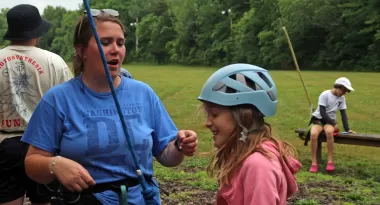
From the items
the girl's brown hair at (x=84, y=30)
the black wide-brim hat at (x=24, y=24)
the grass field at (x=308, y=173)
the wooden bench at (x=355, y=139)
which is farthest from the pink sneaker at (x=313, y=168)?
the girl's brown hair at (x=84, y=30)

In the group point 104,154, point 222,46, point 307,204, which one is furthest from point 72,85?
point 222,46

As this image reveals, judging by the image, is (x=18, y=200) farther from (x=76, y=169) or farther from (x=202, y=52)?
(x=202, y=52)

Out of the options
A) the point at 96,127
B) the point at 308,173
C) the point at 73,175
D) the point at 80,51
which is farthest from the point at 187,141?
the point at 308,173

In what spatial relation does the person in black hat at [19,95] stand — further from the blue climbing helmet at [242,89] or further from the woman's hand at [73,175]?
the blue climbing helmet at [242,89]

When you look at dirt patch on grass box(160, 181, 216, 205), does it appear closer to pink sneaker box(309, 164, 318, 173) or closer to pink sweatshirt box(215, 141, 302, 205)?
pink sneaker box(309, 164, 318, 173)

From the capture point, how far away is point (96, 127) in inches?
99.0

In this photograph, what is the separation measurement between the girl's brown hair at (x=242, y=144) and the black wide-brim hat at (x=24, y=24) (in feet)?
6.07

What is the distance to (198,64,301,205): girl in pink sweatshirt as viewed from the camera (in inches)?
92.1

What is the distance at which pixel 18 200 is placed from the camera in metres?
3.61

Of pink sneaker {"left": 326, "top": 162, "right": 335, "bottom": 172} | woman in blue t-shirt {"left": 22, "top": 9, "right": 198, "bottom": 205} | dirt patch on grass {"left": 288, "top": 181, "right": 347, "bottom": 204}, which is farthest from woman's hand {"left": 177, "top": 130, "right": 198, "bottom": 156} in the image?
pink sneaker {"left": 326, "top": 162, "right": 335, "bottom": 172}

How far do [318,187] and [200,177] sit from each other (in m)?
1.69

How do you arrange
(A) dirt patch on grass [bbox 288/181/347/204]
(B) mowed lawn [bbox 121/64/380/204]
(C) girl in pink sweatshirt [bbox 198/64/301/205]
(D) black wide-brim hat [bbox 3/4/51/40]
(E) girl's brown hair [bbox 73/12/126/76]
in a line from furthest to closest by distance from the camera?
(B) mowed lawn [bbox 121/64/380/204]
(A) dirt patch on grass [bbox 288/181/347/204]
(D) black wide-brim hat [bbox 3/4/51/40]
(E) girl's brown hair [bbox 73/12/126/76]
(C) girl in pink sweatshirt [bbox 198/64/301/205]

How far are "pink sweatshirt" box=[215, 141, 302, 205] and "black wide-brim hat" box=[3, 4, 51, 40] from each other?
79.6 inches

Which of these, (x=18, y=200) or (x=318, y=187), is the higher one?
(x=18, y=200)
